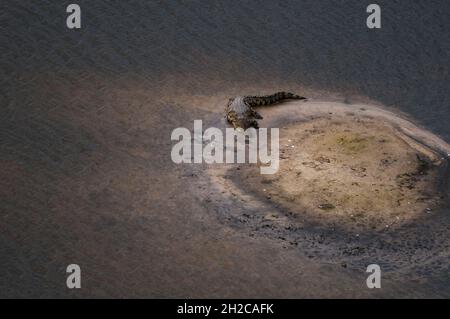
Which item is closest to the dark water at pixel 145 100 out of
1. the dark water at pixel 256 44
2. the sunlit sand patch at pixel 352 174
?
the dark water at pixel 256 44

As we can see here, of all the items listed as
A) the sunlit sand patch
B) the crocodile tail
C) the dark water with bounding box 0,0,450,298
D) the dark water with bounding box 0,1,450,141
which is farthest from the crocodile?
the dark water with bounding box 0,1,450,141

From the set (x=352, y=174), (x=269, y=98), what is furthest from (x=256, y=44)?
(x=352, y=174)

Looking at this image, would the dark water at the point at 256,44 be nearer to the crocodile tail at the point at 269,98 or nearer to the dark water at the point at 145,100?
the dark water at the point at 145,100

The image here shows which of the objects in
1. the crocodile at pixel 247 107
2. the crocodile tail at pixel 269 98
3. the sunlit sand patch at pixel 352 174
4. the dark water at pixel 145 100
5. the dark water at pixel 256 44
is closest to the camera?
the dark water at pixel 145 100

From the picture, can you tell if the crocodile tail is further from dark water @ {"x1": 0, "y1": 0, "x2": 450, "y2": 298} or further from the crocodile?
dark water @ {"x1": 0, "y1": 0, "x2": 450, "y2": 298}

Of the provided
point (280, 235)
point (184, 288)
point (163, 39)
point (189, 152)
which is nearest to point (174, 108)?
point (189, 152)
